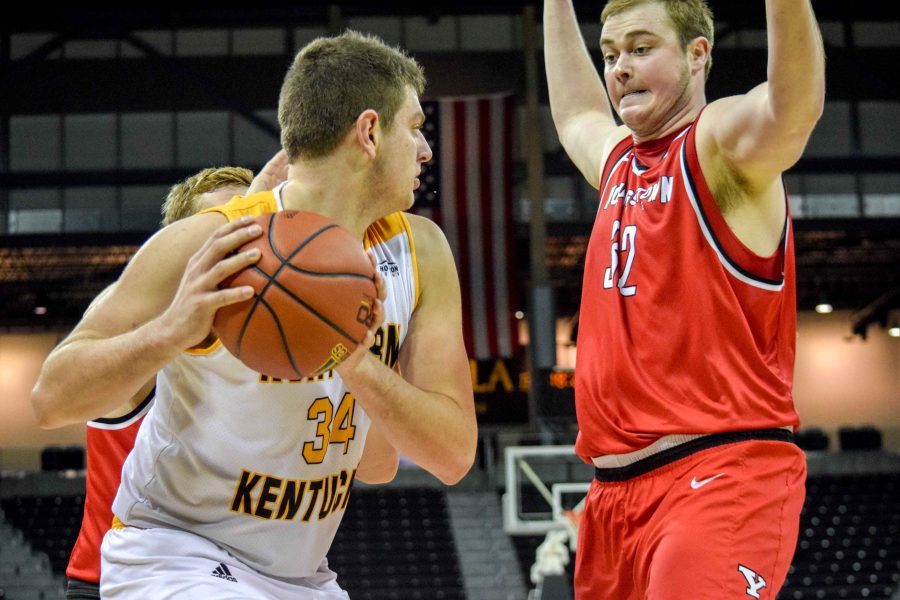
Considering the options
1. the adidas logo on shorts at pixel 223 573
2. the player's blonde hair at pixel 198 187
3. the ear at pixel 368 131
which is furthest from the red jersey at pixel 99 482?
the ear at pixel 368 131

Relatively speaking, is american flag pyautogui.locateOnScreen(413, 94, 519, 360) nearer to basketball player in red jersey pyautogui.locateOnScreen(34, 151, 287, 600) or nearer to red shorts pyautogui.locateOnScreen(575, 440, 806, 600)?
basketball player in red jersey pyautogui.locateOnScreen(34, 151, 287, 600)

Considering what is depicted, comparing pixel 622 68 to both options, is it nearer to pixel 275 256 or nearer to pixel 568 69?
pixel 568 69

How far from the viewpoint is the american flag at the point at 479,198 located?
57.0ft

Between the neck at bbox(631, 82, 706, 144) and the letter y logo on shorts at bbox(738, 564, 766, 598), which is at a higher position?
the neck at bbox(631, 82, 706, 144)

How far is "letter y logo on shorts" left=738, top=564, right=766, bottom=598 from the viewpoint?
2.95 metres

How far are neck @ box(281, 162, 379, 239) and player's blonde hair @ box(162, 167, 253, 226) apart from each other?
1.15 m

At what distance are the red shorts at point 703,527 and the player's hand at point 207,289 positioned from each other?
4.65 ft

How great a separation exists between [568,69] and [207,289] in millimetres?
2295

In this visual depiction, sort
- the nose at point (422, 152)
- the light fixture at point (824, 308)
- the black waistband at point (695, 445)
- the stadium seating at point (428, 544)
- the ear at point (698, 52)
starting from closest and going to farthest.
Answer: the nose at point (422, 152), the black waistband at point (695, 445), the ear at point (698, 52), the stadium seating at point (428, 544), the light fixture at point (824, 308)

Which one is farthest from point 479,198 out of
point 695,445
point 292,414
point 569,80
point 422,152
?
point 292,414

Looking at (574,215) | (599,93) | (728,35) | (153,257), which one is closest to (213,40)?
(574,215)

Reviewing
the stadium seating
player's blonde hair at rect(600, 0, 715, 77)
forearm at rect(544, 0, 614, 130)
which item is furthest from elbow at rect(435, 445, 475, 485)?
the stadium seating

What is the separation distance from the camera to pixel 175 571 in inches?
103

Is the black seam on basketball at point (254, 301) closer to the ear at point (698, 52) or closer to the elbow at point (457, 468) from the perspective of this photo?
the elbow at point (457, 468)
